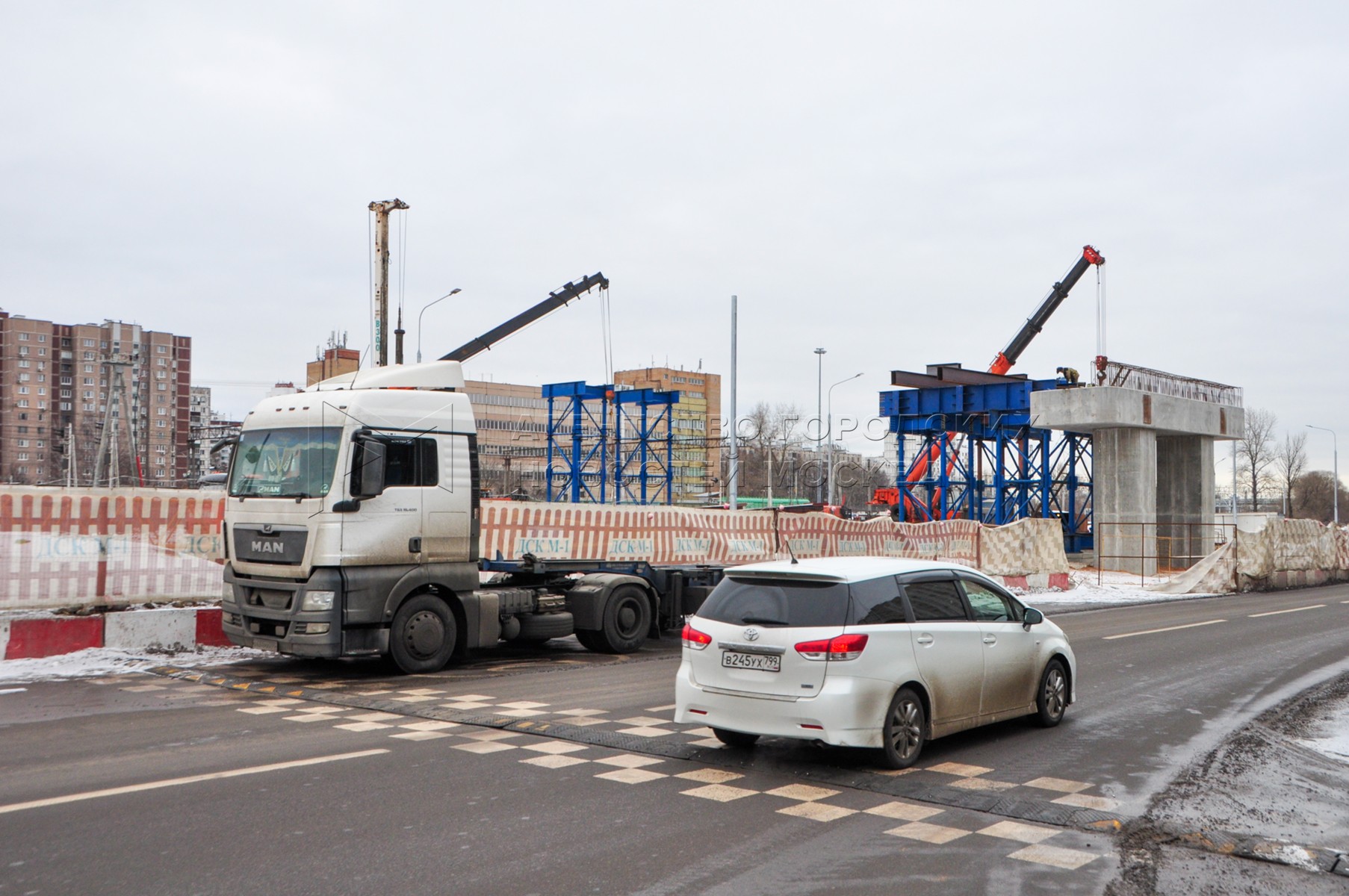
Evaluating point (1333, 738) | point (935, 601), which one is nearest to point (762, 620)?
point (935, 601)

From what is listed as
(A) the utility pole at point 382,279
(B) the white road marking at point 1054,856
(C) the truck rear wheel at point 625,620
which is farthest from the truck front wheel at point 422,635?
(A) the utility pole at point 382,279

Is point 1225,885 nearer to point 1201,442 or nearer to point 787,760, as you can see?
point 787,760

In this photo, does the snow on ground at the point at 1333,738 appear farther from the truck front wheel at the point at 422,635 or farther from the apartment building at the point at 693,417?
the apartment building at the point at 693,417

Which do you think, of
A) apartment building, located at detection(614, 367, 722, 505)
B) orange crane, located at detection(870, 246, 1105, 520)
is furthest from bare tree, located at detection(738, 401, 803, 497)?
orange crane, located at detection(870, 246, 1105, 520)

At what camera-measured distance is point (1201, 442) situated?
40750mm

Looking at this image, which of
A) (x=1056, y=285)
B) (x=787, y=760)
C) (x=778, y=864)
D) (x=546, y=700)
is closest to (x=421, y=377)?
(x=546, y=700)

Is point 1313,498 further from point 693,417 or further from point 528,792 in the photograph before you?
point 528,792

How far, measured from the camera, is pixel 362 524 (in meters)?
12.1

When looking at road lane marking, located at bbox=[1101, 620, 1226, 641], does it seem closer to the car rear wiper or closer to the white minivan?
the white minivan

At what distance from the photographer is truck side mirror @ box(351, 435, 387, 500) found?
12.0 metres

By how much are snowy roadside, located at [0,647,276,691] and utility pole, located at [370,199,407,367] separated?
1115 cm

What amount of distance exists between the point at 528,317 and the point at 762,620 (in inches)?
1492

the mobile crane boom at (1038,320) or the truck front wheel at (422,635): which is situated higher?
the mobile crane boom at (1038,320)

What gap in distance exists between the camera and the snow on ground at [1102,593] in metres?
26.1
